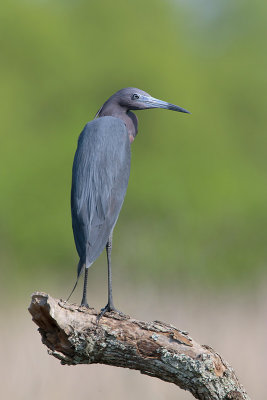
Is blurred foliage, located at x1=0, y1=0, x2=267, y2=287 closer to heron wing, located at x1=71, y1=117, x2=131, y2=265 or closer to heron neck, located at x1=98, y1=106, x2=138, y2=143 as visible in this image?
heron neck, located at x1=98, y1=106, x2=138, y2=143

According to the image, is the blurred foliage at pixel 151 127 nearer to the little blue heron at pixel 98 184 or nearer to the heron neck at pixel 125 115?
the heron neck at pixel 125 115

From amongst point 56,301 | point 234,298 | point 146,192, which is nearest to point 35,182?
point 146,192

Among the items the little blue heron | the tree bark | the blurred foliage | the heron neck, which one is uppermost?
the blurred foliage

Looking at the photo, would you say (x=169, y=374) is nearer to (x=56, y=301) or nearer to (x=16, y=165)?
(x=56, y=301)

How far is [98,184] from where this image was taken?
4.88m

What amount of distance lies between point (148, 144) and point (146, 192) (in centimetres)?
286

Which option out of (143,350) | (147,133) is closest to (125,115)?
(143,350)

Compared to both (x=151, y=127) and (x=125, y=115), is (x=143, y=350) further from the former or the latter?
(x=151, y=127)

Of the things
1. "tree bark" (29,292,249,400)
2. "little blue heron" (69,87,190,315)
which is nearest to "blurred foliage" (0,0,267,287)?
"little blue heron" (69,87,190,315)

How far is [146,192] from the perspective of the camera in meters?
16.4

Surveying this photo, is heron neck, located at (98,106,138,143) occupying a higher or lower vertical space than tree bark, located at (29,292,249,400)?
higher

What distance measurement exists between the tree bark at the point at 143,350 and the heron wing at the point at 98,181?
89 cm

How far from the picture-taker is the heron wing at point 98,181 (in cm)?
470

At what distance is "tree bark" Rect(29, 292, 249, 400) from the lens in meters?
3.70
